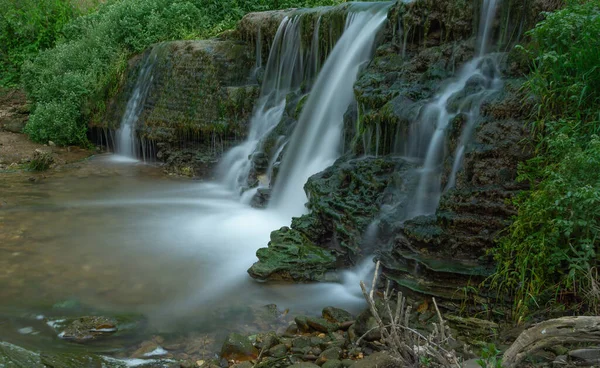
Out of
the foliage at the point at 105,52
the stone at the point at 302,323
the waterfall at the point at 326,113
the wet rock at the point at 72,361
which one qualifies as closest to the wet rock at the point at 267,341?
the stone at the point at 302,323

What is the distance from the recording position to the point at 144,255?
6.22m

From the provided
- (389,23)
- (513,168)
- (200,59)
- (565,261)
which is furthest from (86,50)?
(565,261)

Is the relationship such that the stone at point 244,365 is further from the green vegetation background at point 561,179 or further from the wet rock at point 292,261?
the green vegetation background at point 561,179

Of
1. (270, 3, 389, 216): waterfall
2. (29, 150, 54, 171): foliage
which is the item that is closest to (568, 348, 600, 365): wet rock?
(270, 3, 389, 216): waterfall

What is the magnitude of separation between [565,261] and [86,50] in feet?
40.2

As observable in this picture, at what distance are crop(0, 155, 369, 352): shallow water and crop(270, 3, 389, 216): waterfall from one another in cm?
44

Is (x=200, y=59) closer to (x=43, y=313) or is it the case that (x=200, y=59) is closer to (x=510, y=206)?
(x=43, y=313)

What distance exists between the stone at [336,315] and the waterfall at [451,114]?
135 cm

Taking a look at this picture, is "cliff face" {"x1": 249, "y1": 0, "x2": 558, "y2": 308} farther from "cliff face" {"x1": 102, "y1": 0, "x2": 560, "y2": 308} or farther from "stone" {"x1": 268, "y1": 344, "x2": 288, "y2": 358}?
"stone" {"x1": 268, "y1": 344, "x2": 288, "y2": 358}

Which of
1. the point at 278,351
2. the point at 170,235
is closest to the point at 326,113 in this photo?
the point at 170,235

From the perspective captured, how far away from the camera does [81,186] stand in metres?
9.50

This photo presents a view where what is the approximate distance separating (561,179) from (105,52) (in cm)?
1141

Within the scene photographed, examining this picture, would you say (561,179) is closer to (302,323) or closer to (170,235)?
(302,323)

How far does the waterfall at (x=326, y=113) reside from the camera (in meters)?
7.56
